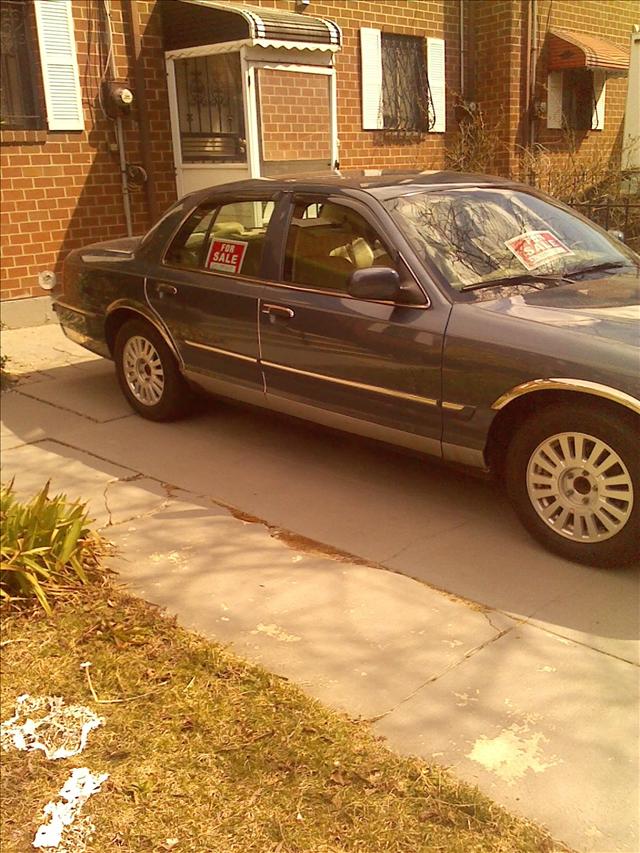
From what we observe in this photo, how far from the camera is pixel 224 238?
5695 millimetres

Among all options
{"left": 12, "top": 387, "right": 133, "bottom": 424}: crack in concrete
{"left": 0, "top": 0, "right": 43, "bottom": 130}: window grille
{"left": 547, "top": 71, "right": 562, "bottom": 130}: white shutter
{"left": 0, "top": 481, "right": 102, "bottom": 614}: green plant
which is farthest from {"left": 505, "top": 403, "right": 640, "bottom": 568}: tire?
{"left": 0, "top": 0, "right": 43, "bottom": 130}: window grille

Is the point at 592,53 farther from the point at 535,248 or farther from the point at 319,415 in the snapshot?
the point at 319,415

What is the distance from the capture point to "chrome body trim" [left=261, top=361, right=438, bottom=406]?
4.45m

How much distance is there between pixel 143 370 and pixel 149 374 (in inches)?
2.6

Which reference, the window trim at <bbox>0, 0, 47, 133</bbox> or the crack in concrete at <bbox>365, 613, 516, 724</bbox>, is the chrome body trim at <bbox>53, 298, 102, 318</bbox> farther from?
the crack in concrete at <bbox>365, 613, 516, 724</bbox>

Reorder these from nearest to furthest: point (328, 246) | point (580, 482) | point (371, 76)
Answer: point (580, 482), point (328, 246), point (371, 76)

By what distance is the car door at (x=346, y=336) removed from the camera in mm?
4445

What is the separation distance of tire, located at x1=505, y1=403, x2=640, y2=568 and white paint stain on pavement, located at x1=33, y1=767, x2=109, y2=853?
2.28 m

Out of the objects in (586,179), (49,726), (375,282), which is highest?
(586,179)

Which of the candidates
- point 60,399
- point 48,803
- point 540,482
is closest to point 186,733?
point 48,803

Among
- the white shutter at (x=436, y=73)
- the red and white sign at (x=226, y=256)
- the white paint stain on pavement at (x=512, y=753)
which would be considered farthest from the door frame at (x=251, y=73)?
the white paint stain on pavement at (x=512, y=753)

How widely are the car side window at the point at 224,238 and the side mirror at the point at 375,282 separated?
1.09 meters

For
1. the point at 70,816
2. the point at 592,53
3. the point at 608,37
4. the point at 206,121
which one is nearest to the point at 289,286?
the point at 592,53

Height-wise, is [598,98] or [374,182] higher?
[598,98]
